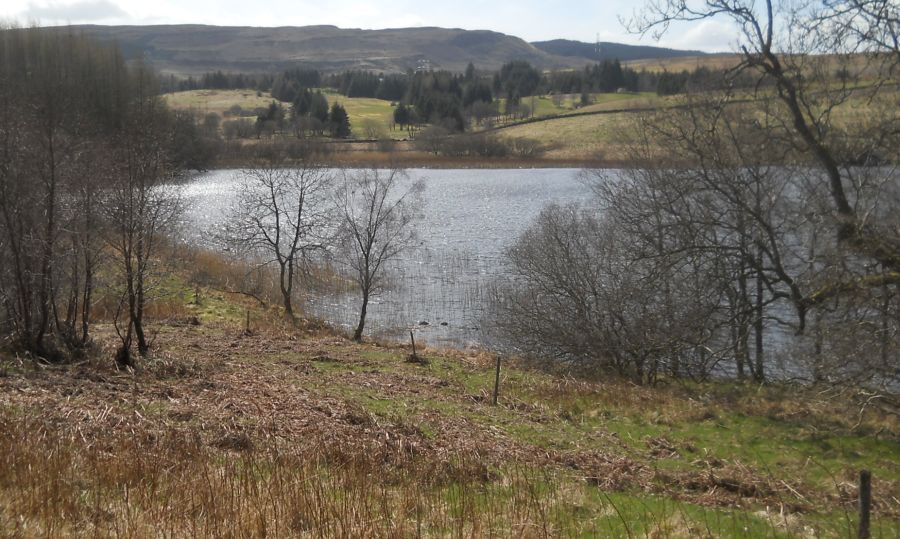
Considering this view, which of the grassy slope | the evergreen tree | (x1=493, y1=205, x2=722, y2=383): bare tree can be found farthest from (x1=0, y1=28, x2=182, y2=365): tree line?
the evergreen tree

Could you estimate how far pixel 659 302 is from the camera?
808 inches

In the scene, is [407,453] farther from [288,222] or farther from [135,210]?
[288,222]

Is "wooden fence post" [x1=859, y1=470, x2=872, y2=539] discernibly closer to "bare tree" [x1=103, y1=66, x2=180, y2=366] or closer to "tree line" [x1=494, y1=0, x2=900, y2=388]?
"tree line" [x1=494, y1=0, x2=900, y2=388]

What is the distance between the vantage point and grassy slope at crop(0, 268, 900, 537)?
5.62m

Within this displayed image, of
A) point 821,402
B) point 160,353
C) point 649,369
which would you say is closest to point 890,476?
point 821,402

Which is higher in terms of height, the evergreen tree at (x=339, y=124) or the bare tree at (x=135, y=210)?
the bare tree at (x=135, y=210)

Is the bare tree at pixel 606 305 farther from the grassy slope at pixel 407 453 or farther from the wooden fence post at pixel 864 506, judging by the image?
the wooden fence post at pixel 864 506

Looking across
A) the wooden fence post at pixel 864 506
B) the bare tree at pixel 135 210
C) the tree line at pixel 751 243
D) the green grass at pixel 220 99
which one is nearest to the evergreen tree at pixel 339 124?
the green grass at pixel 220 99

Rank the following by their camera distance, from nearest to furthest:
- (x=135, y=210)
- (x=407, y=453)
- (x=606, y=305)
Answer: (x=407, y=453) → (x=135, y=210) → (x=606, y=305)

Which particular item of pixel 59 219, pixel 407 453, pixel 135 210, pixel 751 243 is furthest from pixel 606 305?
pixel 59 219

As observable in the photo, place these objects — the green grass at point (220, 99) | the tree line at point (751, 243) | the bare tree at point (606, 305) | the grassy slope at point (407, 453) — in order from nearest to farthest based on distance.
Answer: the grassy slope at point (407, 453) < the tree line at point (751, 243) < the bare tree at point (606, 305) < the green grass at point (220, 99)

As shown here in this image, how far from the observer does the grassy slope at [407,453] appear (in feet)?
18.5

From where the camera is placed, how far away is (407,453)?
28.2 feet

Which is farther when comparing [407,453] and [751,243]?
[751,243]
